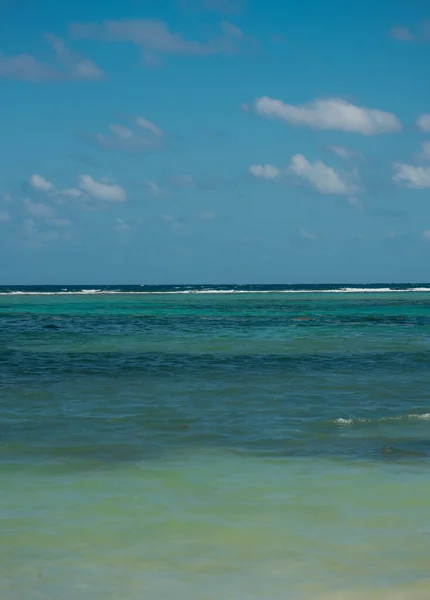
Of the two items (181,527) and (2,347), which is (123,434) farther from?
(2,347)

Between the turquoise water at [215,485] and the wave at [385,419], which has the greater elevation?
the wave at [385,419]

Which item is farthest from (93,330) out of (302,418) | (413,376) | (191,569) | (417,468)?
(191,569)

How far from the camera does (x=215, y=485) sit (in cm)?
788

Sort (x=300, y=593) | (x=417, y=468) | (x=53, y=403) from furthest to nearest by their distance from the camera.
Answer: (x=53, y=403) < (x=417, y=468) < (x=300, y=593)

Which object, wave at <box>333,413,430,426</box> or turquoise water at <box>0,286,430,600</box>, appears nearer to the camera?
turquoise water at <box>0,286,430,600</box>

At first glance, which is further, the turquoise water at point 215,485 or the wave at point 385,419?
the wave at point 385,419

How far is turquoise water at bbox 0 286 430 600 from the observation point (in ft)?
18.2

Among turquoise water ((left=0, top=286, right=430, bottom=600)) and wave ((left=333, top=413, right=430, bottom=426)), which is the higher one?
wave ((left=333, top=413, right=430, bottom=426))

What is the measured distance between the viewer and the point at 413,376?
16656 mm

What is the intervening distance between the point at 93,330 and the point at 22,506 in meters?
26.4

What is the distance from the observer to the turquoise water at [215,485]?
5.54 meters

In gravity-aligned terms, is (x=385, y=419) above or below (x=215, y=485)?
above

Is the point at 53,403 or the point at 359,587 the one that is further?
the point at 53,403

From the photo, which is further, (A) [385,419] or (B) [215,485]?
(A) [385,419]
